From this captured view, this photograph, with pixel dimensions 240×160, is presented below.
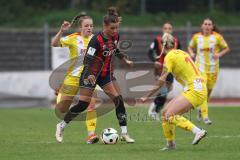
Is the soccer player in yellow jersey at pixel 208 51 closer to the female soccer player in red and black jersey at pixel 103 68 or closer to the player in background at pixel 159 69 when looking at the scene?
the player in background at pixel 159 69

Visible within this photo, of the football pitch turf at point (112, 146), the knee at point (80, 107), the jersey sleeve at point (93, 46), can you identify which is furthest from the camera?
the knee at point (80, 107)

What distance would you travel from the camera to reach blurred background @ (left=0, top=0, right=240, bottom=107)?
25.5 m

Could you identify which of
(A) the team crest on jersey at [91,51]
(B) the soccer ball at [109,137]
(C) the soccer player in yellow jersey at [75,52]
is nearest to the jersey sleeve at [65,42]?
(C) the soccer player in yellow jersey at [75,52]

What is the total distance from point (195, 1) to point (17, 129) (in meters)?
16.3

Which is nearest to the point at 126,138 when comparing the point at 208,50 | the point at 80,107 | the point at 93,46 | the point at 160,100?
the point at 80,107

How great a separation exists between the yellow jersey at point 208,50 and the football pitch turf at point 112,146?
126 centimetres

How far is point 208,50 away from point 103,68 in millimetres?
5954

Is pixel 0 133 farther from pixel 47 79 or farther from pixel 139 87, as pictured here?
pixel 47 79

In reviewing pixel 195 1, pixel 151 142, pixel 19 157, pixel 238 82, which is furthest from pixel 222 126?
pixel 195 1

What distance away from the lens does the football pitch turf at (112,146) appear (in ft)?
38.3

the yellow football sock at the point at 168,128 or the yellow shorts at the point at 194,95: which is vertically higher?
the yellow shorts at the point at 194,95

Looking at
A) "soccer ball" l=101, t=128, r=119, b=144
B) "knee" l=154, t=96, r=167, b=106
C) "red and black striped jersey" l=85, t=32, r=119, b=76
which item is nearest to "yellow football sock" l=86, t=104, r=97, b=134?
"soccer ball" l=101, t=128, r=119, b=144

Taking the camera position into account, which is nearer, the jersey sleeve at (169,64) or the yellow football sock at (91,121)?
the jersey sleeve at (169,64)

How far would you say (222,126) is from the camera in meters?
16.4
